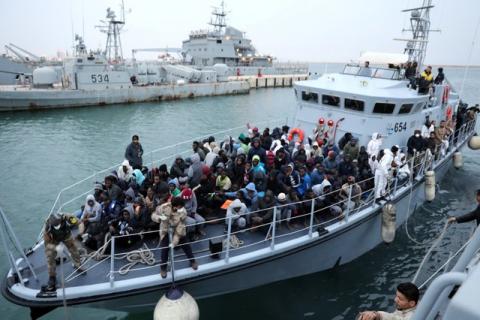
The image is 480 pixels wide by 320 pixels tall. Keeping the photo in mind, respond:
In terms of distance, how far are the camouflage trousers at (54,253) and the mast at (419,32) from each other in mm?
14768

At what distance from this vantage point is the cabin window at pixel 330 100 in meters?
11.6

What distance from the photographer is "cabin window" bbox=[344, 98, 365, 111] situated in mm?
10992

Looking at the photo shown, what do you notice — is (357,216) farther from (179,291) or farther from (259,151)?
(179,291)

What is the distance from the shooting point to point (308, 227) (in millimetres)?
7496

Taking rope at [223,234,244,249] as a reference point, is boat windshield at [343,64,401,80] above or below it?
above

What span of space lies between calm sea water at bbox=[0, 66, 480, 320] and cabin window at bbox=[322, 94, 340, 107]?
4.78m

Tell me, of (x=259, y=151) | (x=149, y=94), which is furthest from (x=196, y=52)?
(x=259, y=151)

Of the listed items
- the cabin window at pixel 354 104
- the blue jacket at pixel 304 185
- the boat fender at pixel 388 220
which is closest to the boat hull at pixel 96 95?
the cabin window at pixel 354 104

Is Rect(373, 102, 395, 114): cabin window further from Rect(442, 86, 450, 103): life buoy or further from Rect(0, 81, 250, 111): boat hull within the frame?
Rect(0, 81, 250, 111): boat hull

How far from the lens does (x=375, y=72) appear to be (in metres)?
12.1

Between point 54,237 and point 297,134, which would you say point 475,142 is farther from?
point 54,237

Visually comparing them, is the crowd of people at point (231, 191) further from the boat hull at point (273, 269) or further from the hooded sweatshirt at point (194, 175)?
the boat hull at point (273, 269)

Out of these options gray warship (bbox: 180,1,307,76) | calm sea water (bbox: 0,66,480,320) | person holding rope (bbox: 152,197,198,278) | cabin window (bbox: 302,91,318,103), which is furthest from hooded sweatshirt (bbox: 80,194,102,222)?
gray warship (bbox: 180,1,307,76)

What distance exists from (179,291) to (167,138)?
2061cm
